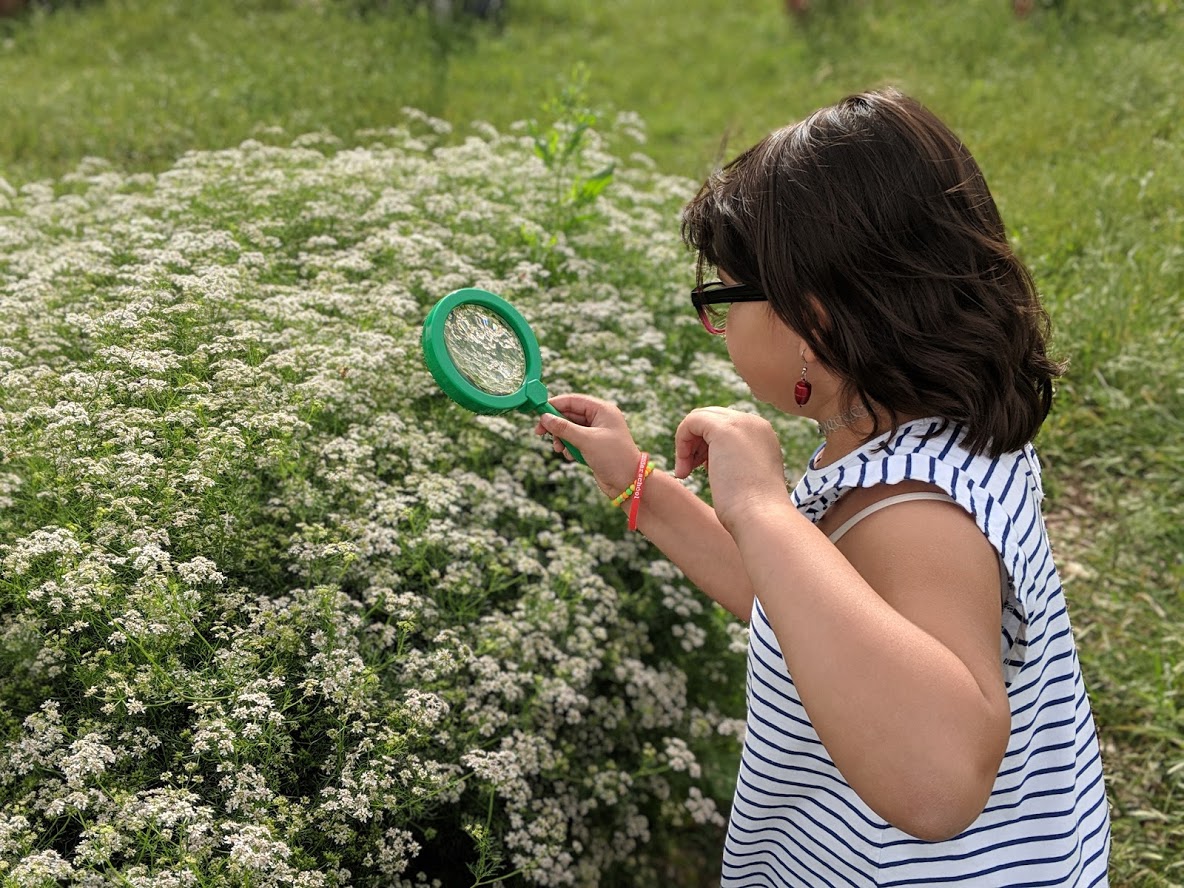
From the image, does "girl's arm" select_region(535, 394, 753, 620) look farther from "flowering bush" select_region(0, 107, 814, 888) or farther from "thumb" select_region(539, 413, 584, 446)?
"flowering bush" select_region(0, 107, 814, 888)

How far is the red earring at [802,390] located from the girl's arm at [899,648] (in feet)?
0.92

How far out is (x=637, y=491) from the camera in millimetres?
2199

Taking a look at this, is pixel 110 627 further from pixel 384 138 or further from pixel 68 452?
pixel 384 138

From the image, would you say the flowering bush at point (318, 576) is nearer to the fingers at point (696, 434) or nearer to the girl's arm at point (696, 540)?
the girl's arm at point (696, 540)

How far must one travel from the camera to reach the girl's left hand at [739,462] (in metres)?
1.69

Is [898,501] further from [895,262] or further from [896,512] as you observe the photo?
[895,262]

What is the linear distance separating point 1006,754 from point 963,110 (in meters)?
6.81

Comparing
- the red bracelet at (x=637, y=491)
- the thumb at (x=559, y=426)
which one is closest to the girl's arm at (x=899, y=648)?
the red bracelet at (x=637, y=491)

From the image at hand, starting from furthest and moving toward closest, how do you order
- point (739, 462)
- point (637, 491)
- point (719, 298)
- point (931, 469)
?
point (637, 491)
point (719, 298)
point (739, 462)
point (931, 469)

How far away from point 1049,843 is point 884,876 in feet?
0.92

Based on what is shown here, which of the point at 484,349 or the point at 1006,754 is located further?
the point at 484,349

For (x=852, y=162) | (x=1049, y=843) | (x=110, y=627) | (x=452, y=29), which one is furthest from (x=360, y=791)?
(x=452, y=29)

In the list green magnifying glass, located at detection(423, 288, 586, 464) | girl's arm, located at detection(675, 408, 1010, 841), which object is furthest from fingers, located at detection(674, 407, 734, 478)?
green magnifying glass, located at detection(423, 288, 586, 464)

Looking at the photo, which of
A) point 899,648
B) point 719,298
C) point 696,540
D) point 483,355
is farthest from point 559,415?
point 899,648
